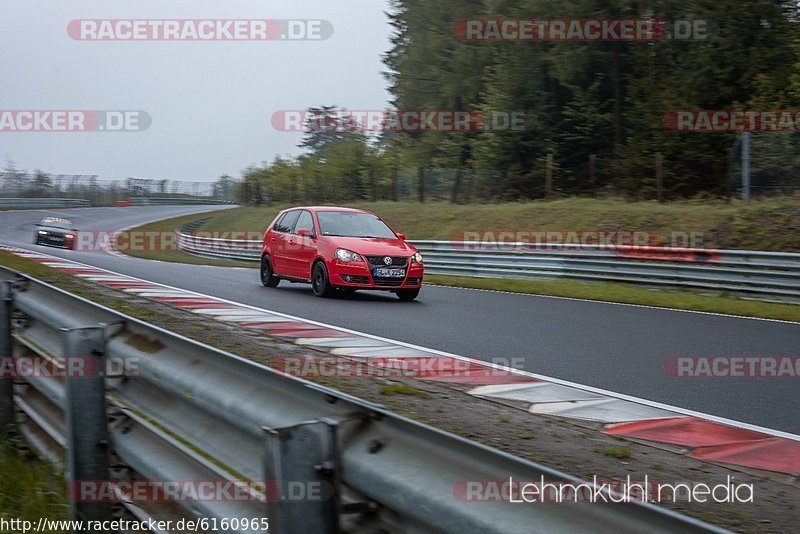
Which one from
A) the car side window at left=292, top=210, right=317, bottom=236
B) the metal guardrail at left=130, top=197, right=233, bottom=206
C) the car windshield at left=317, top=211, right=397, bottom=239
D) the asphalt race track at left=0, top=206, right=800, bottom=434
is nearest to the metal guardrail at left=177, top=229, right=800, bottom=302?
the asphalt race track at left=0, top=206, right=800, bottom=434

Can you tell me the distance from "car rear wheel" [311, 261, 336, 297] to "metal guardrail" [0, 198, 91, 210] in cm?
5605

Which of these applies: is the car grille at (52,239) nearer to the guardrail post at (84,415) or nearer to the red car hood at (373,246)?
the red car hood at (373,246)

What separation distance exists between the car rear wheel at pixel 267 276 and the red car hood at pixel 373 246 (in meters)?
2.32

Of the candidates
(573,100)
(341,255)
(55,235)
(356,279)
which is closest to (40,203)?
(55,235)

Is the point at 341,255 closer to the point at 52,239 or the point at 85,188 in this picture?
the point at 52,239

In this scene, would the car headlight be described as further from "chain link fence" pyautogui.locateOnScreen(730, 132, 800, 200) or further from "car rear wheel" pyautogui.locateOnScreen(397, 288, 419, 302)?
"chain link fence" pyautogui.locateOnScreen(730, 132, 800, 200)

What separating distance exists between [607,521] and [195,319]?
9.62 meters

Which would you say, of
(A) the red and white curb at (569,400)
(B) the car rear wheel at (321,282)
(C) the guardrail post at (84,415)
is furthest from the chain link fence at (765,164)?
(C) the guardrail post at (84,415)

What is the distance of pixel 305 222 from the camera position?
1617 centimetres

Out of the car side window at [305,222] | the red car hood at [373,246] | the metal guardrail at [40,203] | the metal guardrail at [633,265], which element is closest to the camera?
the red car hood at [373,246]

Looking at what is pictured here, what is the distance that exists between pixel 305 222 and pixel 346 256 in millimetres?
1833

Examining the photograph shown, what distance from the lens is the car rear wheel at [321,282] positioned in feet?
48.7

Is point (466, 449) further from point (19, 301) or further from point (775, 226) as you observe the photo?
point (775, 226)

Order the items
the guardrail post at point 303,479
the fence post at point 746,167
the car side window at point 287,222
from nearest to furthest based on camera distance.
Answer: the guardrail post at point 303,479, the car side window at point 287,222, the fence post at point 746,167
